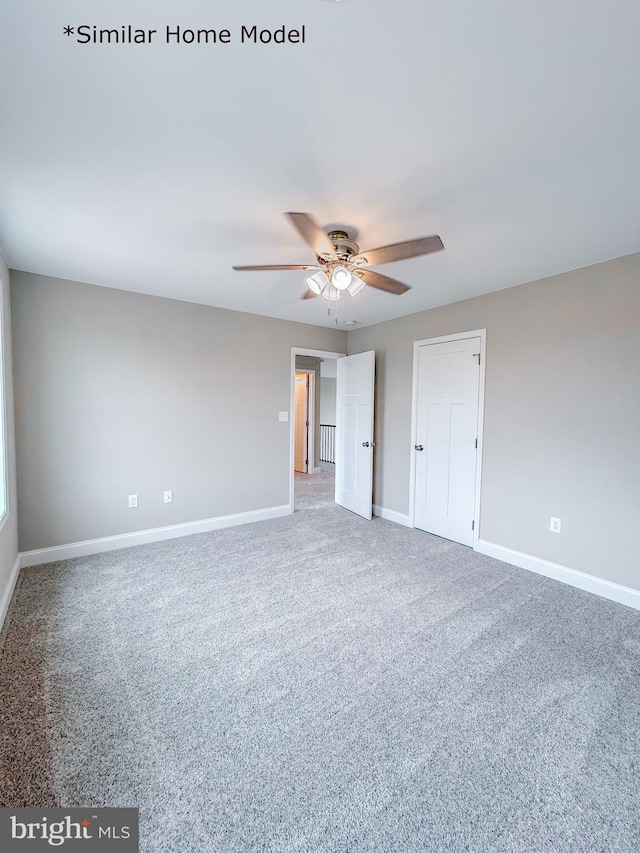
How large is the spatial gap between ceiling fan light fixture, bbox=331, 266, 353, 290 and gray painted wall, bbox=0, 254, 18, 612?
2351 mm

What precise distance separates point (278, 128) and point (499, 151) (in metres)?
0.90

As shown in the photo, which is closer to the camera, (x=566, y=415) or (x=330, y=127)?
(x=330, y=127)

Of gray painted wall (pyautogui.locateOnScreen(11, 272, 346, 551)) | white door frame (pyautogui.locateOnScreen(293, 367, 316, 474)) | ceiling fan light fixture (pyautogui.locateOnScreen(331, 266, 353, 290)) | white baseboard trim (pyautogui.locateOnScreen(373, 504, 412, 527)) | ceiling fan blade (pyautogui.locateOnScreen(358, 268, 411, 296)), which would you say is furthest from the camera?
white door frame (pyautogui.locateOnScreen(293, 367, 316, 474))

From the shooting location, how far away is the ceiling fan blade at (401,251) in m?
1.71

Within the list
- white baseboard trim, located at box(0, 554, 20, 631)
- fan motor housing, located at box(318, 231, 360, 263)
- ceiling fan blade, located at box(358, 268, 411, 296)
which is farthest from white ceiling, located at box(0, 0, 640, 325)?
white baseboard trim, located at box(0, 554, 20, 631)

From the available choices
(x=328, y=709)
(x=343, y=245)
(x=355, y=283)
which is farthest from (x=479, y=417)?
(x=328, y=709)

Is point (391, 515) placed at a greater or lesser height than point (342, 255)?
lesser

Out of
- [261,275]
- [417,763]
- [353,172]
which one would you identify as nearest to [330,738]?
[417,763]

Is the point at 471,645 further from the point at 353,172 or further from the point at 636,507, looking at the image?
the point at 353,172

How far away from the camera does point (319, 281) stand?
219 centimetres

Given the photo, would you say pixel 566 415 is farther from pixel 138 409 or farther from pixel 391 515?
pixel 138 409

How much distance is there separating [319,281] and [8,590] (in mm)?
2978

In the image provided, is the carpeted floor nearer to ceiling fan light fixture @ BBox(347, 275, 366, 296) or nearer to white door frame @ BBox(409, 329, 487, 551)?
white door frame @ BBox(409, 329, 487, 551)

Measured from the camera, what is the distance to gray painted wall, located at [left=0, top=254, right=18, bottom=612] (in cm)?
244
